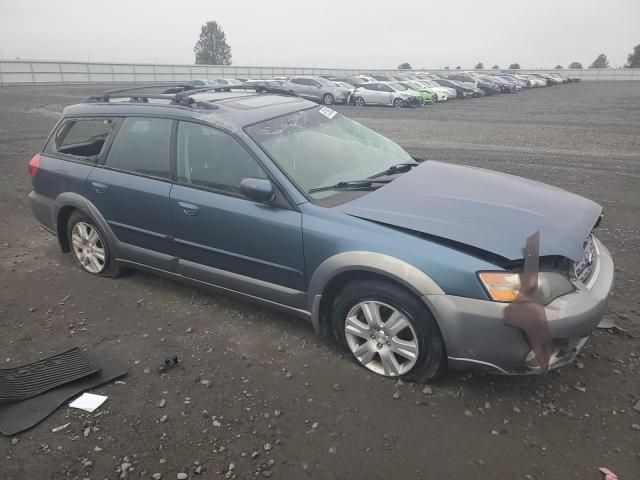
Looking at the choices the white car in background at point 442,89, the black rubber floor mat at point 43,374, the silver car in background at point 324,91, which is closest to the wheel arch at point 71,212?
the black rubber floor mat at point 43,374

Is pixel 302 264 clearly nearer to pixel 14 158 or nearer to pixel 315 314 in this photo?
pixel 315 314

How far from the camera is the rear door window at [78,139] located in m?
4.77

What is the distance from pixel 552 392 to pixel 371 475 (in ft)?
4.28

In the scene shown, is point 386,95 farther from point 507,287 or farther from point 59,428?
point 59,428

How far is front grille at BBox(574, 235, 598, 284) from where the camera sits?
3017mm

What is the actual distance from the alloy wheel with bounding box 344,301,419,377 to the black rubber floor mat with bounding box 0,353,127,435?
5.13ft

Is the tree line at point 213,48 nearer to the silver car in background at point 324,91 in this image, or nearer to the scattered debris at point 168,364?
the silver car in background at point 324,91

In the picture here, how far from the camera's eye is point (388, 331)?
310cm

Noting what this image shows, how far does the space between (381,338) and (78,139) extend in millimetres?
3732

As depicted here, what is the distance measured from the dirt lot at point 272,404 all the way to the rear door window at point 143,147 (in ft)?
3.67

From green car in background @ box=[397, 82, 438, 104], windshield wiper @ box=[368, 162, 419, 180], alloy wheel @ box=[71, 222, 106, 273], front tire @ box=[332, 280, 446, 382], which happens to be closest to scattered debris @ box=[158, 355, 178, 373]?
front tire @ box=[332, 280, 446, 382]

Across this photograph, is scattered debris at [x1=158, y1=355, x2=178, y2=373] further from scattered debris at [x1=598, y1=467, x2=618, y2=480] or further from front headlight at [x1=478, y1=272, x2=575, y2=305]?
scattered debris at [x1=598, y1=467, x2=618, y2=480]

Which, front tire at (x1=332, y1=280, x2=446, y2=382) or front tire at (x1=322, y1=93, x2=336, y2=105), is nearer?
front tire at (x1=332, y1=280, x2=446, y2=382)

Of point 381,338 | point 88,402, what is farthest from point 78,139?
point 381,338
